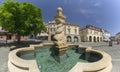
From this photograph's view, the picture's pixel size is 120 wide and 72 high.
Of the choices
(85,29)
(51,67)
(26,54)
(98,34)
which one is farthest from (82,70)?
(98,34)

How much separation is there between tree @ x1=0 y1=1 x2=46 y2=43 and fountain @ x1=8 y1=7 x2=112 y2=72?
43.9ft

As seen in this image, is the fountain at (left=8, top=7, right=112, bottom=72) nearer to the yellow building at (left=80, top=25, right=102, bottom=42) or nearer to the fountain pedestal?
the fountain pedestal

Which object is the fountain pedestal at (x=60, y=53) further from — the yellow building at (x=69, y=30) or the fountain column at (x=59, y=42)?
the yellow building at (x=69, y=30)

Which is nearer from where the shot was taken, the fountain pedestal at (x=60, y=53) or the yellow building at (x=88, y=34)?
the fountain pedestal at (x=60, y=53)

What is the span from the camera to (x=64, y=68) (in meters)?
7.15

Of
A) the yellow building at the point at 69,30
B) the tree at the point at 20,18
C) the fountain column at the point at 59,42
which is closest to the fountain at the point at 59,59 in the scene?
the fountain column at the point at 59,42

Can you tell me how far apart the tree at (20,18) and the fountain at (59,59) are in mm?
13395

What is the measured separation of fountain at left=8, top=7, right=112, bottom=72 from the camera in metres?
6.33

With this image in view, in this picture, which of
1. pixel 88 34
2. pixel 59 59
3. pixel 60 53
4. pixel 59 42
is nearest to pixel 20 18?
pixel 59 42

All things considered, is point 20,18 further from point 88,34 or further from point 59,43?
point 88,34

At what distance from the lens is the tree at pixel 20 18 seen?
24.1 metres

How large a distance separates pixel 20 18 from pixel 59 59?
17.9 meters

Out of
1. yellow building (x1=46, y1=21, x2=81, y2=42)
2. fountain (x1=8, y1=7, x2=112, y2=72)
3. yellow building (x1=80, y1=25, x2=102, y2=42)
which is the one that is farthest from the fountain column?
yellow building (x1=80, y1=25, x2=102, y2=42)

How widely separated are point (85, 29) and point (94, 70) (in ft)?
223
